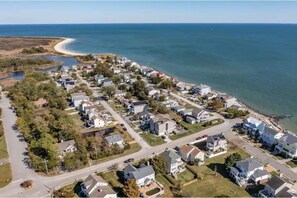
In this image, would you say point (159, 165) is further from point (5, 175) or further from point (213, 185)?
point (5, 175)

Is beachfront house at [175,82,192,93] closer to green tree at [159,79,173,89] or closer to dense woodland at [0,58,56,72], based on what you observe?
green tree at [159,79,173,89]

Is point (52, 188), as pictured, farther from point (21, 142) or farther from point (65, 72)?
point (65, 72)

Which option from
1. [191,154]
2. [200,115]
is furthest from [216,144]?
[200,115]

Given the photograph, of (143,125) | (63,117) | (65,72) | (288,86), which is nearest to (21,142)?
(63,117)

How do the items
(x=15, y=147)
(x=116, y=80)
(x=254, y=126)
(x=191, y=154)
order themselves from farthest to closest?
1. (x=116, y=80)
2. (x=254, y=126)
3. (x=15, y=147)
4. (x=191, y=154)

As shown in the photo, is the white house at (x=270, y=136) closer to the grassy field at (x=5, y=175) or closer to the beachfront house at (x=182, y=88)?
the beachfront house at (x=182, y=88)

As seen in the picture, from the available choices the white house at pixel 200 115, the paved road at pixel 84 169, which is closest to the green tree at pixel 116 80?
the paved road at pixel 84 169
